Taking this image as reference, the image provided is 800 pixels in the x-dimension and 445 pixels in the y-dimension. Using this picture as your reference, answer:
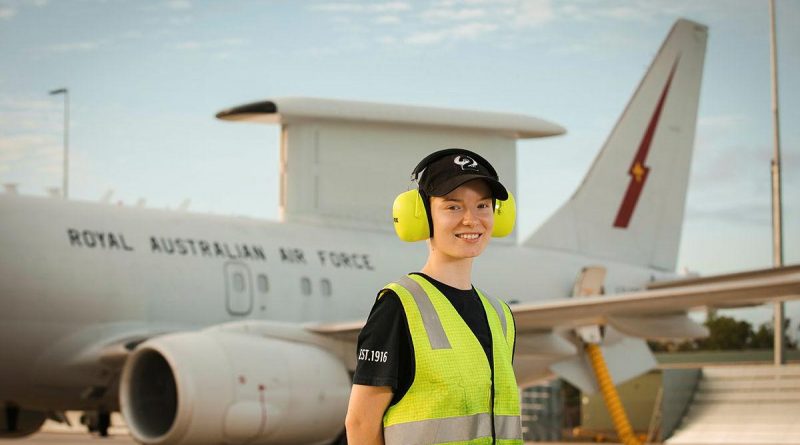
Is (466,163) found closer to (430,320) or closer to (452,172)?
(452,172)

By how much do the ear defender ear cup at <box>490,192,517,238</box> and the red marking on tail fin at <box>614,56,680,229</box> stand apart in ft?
43.3

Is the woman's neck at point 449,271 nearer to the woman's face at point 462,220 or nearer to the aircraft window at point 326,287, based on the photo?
the woman's face at point 462,220

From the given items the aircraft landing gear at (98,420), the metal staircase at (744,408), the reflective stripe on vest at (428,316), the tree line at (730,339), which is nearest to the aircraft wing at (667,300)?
the aircraft landing gear at (98,420)

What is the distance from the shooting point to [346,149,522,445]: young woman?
2.68 metres

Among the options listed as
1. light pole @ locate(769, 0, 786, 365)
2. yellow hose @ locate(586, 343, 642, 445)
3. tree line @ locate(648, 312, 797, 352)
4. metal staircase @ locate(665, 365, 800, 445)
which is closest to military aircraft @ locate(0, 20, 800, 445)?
yellow hose @ locate(586, 343, 642, 445)

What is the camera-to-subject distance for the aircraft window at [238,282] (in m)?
12.2

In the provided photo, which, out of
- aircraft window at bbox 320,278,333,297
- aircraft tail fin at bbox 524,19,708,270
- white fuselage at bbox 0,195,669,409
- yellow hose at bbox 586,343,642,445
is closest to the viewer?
yellow hose at bbox 586,343,642,445

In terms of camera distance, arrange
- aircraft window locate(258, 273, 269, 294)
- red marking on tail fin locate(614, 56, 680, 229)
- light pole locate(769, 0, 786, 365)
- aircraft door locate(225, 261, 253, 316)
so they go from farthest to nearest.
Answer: light pole locate(769, 0, 786, 365), red marking on tail fin locate(614, 56, 680, 229), aircraft window locate(258, 273, 269, 294), aircraft door locate(225, 261, 253, 316)

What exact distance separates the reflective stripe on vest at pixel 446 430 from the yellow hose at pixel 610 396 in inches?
277

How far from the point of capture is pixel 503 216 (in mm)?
3090

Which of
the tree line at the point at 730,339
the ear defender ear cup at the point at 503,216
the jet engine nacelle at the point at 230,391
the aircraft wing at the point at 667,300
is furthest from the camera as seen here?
the tree line at the point at 730,339

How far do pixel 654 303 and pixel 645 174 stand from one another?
7173 mm

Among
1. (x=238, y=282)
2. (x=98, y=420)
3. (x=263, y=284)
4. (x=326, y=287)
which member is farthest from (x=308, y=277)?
(x=98, y=420)

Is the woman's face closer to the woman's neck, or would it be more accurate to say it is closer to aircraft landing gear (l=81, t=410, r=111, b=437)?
the woman's neck
